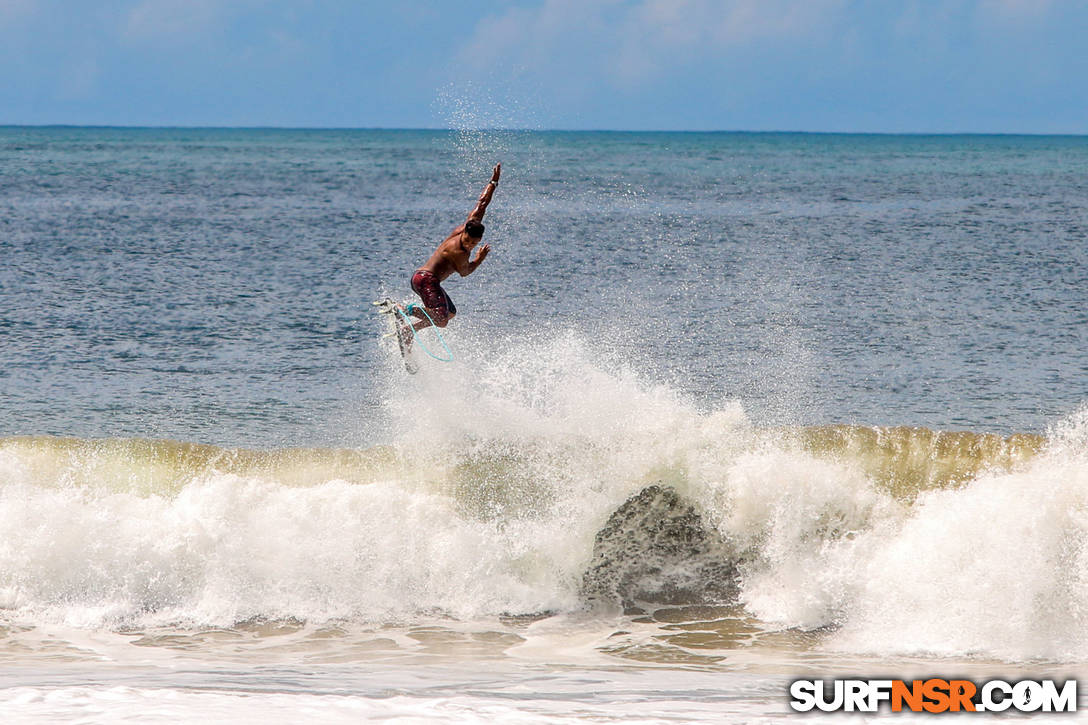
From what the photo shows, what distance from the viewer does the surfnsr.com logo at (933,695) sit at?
7.84 m

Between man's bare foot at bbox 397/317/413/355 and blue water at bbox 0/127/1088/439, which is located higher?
blue water at bbox 0/127/1088/439

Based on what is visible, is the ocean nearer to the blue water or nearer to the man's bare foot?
the blue water

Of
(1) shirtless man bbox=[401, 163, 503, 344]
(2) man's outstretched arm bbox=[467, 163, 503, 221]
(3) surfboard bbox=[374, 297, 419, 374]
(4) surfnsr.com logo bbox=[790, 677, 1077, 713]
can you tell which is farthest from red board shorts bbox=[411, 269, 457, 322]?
(4) surfnsr.com logo bbox=[790, 677, 1077, 713]

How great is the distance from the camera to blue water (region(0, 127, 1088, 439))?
53.8ft

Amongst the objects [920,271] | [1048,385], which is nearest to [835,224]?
[920,271]

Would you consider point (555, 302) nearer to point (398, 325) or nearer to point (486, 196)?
point (398, 325)

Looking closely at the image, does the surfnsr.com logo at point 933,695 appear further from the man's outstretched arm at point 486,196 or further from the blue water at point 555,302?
the blue water at point 555,302

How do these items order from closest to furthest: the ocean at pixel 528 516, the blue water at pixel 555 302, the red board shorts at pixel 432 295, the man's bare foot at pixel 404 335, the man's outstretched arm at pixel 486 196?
the ocean at pixel 528 516, the man's outstretched arm at pixel 486 196, the red board shorts at pixel 432 295, the man's bare foot at pixel 404 335, the blue water at pixel 555 302

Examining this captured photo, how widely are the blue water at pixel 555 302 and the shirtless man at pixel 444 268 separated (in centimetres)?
198

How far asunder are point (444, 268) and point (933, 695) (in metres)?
6.38

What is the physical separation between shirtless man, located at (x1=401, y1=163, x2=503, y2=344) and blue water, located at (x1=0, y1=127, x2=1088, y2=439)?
6.50 ft

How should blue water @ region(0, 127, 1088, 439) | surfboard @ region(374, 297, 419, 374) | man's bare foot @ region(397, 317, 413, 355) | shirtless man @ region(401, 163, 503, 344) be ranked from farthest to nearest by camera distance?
blue water @ region(0, 127, 1088, 439)
man's bare foot @ region(397, 317, 413, 355)
surfboard @ region(374, 297, 419, 374)
shirtless man @ region(401, 163, 503, 344)

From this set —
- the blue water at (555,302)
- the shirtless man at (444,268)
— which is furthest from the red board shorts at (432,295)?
the blue water at (555,302)

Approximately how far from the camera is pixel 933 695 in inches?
325
